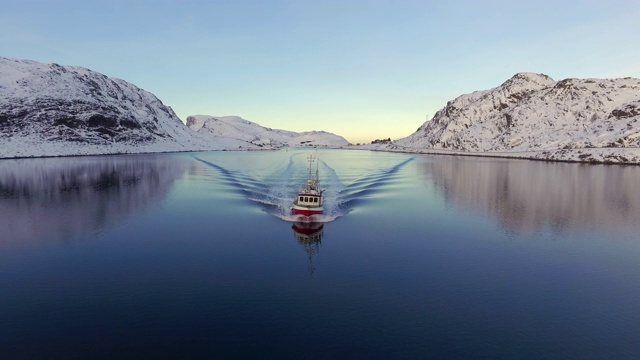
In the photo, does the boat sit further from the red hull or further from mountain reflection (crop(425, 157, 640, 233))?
mountain reflection (crop(425, 157, 640, 233))

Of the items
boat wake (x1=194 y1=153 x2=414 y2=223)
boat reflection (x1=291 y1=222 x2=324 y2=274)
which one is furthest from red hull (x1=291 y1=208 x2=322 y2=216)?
boat reflection (x1=291 y1=222 x2=324 y2=274)

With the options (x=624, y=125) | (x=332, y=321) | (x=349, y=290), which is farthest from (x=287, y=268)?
(x=624, y=125)

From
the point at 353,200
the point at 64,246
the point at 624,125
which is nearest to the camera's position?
the point at 64,246

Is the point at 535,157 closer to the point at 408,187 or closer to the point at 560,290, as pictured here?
the point at 408,187

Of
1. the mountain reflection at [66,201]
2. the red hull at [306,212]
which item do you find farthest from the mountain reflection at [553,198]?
the mountain reflection at [66,201]

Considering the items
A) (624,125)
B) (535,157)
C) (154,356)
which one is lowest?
(154,356)

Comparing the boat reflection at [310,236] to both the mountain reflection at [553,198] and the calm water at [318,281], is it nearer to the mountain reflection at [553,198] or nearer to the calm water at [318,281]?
the calm water at [318,281]
